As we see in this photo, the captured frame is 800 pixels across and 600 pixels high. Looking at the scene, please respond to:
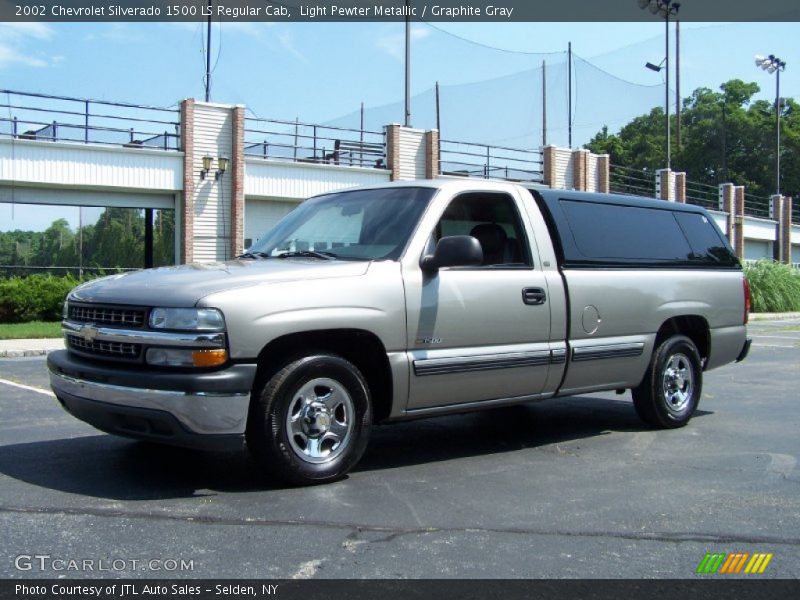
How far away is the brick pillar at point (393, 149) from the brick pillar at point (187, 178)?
726 cm

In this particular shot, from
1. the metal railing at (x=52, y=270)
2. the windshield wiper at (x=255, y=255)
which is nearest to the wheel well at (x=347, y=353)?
the windshield wiper at (x=255, y=255)

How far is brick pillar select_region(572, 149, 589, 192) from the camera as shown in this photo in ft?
120

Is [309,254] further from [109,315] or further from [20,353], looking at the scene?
[20,353]

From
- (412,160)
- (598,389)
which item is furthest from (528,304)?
(412,160)

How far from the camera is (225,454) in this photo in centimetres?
622

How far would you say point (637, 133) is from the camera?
7119 cm

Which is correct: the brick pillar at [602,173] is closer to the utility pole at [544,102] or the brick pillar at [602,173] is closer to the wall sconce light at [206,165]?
the utility pole at [544,102]

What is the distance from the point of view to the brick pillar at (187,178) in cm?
2502

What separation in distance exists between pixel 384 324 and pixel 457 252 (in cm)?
67

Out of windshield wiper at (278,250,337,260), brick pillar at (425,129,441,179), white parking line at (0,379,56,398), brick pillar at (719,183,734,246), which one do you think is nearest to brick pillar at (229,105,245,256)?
brick pillar at (425,129,441,179)

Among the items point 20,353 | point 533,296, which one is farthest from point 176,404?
point 20,353
